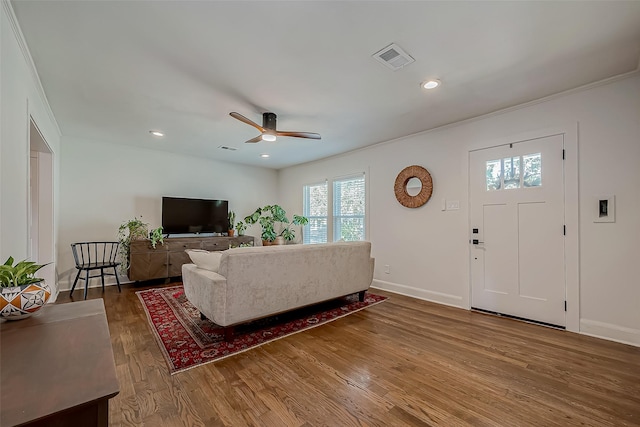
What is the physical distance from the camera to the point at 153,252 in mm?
4758

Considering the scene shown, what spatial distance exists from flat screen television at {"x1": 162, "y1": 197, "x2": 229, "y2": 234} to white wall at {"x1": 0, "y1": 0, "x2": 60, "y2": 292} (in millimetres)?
2967

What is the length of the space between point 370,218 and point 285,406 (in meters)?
3.60

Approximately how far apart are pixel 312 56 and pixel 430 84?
4.03 feet

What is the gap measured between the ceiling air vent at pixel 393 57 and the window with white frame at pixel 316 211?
3.60m

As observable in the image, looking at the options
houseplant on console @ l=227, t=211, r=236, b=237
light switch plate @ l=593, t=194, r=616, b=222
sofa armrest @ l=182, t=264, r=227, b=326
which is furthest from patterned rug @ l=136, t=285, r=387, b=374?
light switch plate @ l=593, t=194, r=616, b=222

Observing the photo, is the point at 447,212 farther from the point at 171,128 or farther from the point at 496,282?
the point at 171,128

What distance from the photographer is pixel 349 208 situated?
5434 mm

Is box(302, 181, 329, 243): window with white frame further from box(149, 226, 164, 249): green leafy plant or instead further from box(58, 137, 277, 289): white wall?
box(149, 226, 164, 249): green leafy plant

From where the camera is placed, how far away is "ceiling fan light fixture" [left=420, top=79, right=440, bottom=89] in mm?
2664

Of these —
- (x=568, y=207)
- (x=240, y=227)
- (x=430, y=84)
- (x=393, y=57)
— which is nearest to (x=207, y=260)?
(x=393, y=57)

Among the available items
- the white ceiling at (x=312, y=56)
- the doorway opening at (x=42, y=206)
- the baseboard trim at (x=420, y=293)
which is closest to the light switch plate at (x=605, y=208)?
the white ceiling at (x=312, y=56)

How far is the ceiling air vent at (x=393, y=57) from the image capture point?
7.09 feet

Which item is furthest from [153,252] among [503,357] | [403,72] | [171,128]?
[503,357]

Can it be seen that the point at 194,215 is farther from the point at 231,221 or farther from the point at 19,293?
the point at 19,293
